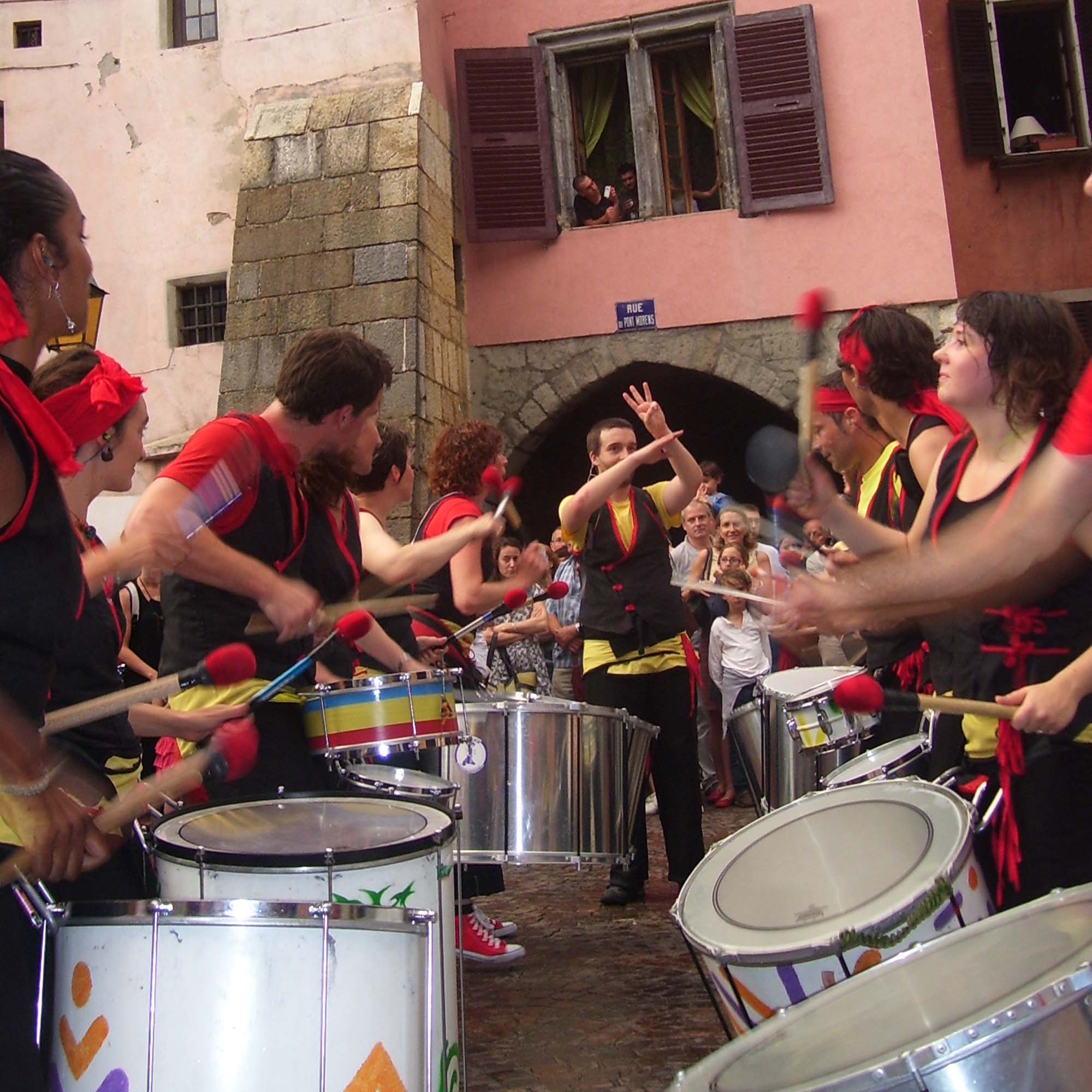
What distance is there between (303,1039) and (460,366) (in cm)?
944

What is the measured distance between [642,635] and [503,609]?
1.23 meters

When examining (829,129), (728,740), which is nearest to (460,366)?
(829,129)

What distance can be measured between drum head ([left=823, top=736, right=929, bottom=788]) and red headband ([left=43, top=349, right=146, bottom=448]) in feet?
5.65

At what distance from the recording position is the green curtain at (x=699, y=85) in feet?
38.8

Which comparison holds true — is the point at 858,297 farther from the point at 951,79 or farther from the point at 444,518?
the point at 444,518

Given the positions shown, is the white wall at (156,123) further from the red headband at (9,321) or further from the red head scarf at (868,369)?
the red headband at (9,321)

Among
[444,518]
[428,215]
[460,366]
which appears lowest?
[444,518]

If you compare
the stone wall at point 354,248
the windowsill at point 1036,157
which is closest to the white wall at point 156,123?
the stone wall at point 354,248

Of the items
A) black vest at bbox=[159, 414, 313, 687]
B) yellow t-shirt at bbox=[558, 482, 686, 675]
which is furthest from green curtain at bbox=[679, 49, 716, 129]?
black vest at bbox=[159, 414, 313, 687]

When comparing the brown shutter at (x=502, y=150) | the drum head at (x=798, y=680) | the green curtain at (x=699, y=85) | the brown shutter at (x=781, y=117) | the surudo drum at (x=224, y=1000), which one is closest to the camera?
the surudo drum at (x=224, y=1000)

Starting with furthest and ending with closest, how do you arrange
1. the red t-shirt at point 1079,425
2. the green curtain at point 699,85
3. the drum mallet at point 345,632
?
the green curtain at point 699,85 < the drum mallet at point 345,632 < the red t-shirt at point 1079,425

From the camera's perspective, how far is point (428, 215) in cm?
1071

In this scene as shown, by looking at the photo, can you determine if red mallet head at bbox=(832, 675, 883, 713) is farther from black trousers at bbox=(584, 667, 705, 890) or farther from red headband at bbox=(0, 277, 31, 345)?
black trousers at bbox=(584, 667, 705, 890)

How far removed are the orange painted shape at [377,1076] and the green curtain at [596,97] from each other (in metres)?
10.8
